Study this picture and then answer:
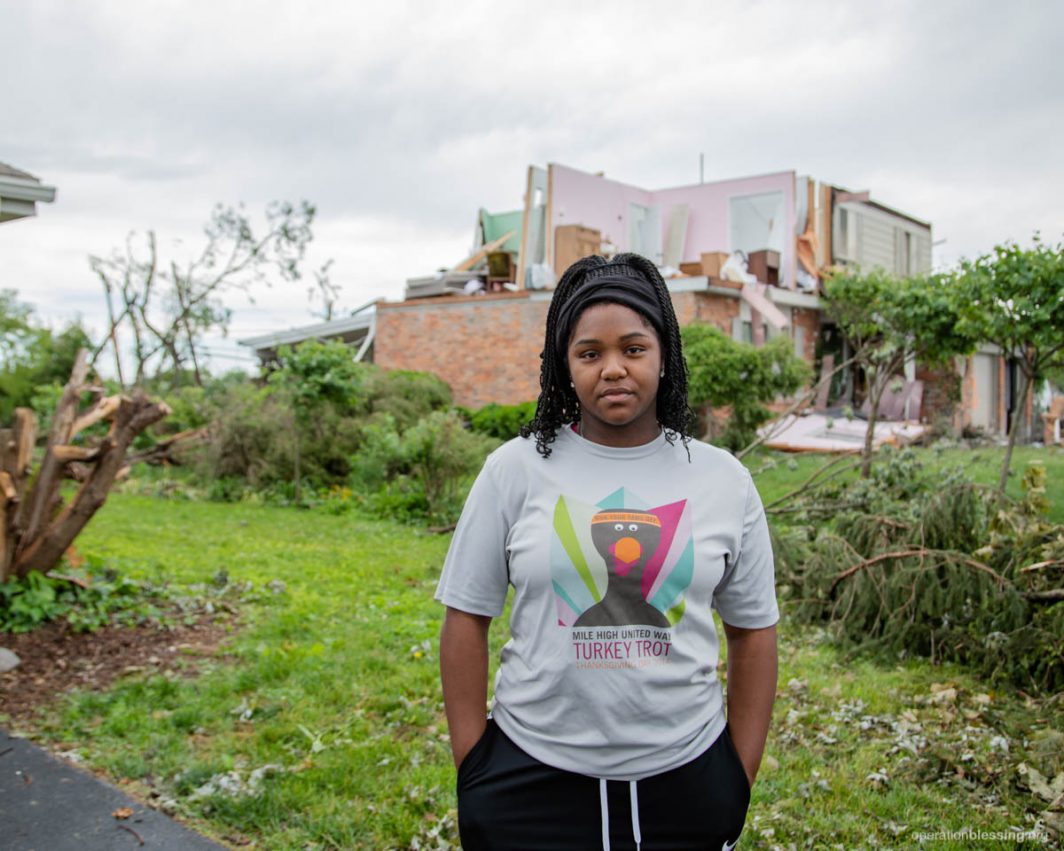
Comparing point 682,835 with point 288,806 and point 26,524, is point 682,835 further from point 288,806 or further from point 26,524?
point 26,524

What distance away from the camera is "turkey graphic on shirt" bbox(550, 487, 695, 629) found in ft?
5.96

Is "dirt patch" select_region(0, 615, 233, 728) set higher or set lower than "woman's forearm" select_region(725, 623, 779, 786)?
lower

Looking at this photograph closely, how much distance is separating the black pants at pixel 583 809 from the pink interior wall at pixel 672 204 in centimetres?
2053

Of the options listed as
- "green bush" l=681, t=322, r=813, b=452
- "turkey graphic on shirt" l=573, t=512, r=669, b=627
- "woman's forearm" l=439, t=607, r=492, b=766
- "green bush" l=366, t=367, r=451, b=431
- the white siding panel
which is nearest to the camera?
"turkey graphic on shirt" l=573, t=512, r=669, b=627

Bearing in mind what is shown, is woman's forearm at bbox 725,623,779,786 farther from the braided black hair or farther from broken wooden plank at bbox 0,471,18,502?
broken wooden plank at bbox 0,471,18,502

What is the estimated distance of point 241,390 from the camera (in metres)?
16.3

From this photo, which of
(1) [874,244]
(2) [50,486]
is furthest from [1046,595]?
(1) [874,244]

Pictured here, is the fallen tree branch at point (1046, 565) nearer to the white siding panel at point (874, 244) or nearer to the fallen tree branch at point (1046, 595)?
the fallen tree branch at point (1046, 595)

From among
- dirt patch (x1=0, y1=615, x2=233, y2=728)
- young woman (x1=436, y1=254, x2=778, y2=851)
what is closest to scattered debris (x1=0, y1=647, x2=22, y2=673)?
dirt patch (x1=0, y1=615, x2=233, y2=728)

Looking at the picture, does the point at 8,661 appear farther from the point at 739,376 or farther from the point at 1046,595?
the point at 739,376

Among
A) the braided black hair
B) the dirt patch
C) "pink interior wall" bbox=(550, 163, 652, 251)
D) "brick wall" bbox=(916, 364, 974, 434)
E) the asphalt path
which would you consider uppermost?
"pink interior wall" bbox=(550, 163, 652, 251)

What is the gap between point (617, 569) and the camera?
181 cm

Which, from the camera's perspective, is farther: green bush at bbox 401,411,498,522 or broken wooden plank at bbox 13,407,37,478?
green bush at bbox 401,411,498,522

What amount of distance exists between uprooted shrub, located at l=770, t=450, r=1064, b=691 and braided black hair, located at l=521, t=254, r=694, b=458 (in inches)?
147
